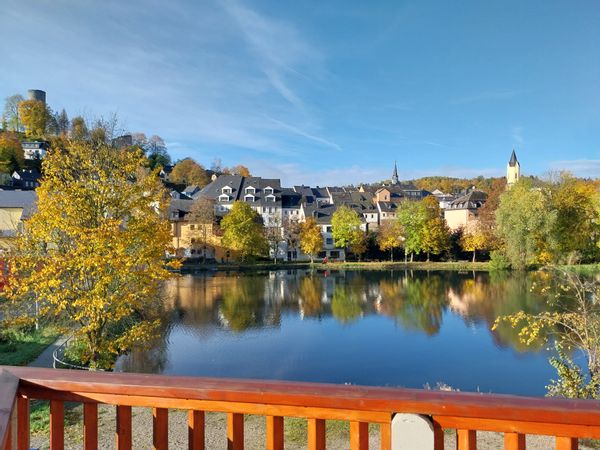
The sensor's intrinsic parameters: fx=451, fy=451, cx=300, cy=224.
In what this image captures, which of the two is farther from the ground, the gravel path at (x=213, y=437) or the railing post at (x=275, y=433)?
the railing post at (x=275, y=433)

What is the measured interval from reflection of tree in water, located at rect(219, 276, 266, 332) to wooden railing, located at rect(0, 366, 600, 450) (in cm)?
2005

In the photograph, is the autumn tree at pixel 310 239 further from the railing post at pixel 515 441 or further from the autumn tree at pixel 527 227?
the railing post at pixel 515 441

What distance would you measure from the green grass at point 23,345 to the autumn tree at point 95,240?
5.99ft

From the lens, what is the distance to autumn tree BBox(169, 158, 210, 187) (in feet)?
314

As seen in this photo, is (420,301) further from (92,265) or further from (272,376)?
(92,265)

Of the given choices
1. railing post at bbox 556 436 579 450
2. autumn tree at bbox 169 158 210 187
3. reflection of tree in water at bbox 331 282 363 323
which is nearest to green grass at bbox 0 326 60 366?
railing post at bbox 556 436 579 450

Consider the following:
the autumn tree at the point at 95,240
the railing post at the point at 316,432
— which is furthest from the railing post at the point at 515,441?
the autumn tree at the point at 95,240

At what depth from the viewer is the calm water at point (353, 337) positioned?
14953mm

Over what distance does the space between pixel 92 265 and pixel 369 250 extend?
52.2m

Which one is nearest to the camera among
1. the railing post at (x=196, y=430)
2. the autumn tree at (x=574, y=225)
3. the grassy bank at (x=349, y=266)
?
the railing post at (x=196, y=430)

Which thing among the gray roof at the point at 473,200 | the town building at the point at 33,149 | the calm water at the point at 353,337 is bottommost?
the calm water at the point at 353,337

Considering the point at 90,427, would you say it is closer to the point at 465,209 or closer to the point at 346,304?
the point at 346,304

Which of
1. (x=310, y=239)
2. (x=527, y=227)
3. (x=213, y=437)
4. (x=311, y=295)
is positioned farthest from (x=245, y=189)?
(x=213, y=437)

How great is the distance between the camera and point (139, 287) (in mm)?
11328
